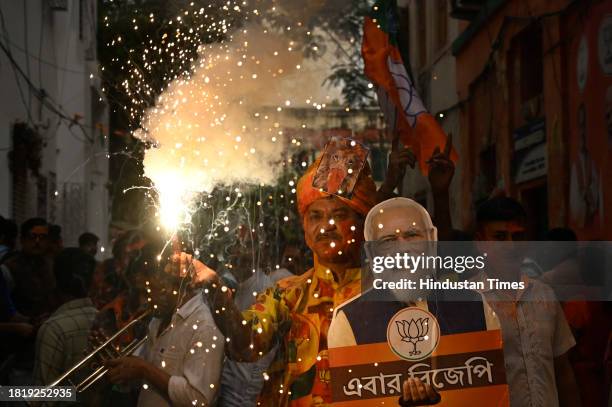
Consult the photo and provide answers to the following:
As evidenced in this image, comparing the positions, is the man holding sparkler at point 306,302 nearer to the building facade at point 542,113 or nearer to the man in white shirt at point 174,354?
the man in white shirt at point 174,354

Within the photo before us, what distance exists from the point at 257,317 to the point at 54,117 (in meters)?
0.86

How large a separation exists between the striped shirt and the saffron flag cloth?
102 centimetres

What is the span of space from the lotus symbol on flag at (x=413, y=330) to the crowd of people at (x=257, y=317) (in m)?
0.13

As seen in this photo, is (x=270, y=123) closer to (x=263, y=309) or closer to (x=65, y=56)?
(x=263, y=309)

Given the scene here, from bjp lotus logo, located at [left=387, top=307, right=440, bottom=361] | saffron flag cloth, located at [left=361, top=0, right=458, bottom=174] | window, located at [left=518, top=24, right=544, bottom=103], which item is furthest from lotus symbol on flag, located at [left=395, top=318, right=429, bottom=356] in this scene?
window, located at [left=518, top=24, right=544, bottom=103]

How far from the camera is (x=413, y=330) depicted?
229 cm

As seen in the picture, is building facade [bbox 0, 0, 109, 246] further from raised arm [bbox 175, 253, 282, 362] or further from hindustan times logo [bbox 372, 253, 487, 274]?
hindustan times logo [bbox 372, 253, 487, 274]

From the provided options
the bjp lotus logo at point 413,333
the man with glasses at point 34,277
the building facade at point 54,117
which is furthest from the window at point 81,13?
the bjp lotus logo at point 413,333

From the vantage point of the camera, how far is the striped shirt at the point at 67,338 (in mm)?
2482

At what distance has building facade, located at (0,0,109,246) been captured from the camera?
8.12ft

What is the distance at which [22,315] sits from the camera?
255 cm

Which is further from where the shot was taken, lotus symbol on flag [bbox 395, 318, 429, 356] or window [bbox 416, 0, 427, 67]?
window [bbox 416, 0, 427, 67]

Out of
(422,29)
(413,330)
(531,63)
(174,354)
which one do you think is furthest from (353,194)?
(531,63)

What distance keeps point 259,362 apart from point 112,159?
702 mm
